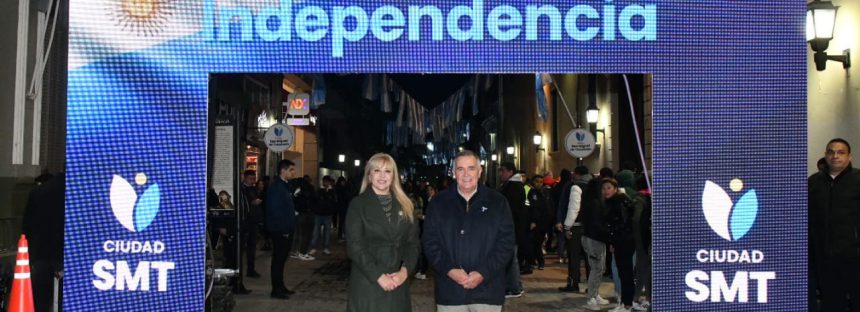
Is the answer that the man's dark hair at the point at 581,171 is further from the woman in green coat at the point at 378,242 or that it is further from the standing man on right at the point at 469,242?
the woman in green coat at the point at 378,242

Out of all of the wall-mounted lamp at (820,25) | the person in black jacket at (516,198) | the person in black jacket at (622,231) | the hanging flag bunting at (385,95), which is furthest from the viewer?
the hanging flag bunting at (385,95)

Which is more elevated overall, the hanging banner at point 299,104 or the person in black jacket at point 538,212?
the hanging banner at point 299,104

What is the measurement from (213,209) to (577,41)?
18.8ft

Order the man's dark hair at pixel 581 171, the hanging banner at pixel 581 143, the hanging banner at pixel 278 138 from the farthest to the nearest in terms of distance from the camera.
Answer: the hanging banner at pixel 581 143
the hanging banner at pixel 278 138
the man's dark hair at pixel 581 171

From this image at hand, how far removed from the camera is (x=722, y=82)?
17.8ft

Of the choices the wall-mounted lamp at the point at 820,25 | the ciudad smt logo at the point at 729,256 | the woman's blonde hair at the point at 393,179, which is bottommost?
the ciudad smt logo at the point at 729,256

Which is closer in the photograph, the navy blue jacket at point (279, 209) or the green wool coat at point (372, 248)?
the green wool coat at point (372, 248)

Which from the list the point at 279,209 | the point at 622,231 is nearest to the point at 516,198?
the point at 622,231

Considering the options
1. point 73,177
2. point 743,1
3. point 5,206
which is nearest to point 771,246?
point 743,1

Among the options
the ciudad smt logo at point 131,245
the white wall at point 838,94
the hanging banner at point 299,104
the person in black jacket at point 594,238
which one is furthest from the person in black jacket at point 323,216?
the ciudad smt logo at point 131,245

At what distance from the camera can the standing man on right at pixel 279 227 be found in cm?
962

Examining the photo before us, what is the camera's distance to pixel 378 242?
16.8 feet

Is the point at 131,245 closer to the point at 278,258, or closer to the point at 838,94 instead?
the point at 278,258

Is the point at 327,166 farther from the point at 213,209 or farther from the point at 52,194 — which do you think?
the point at 52,194
